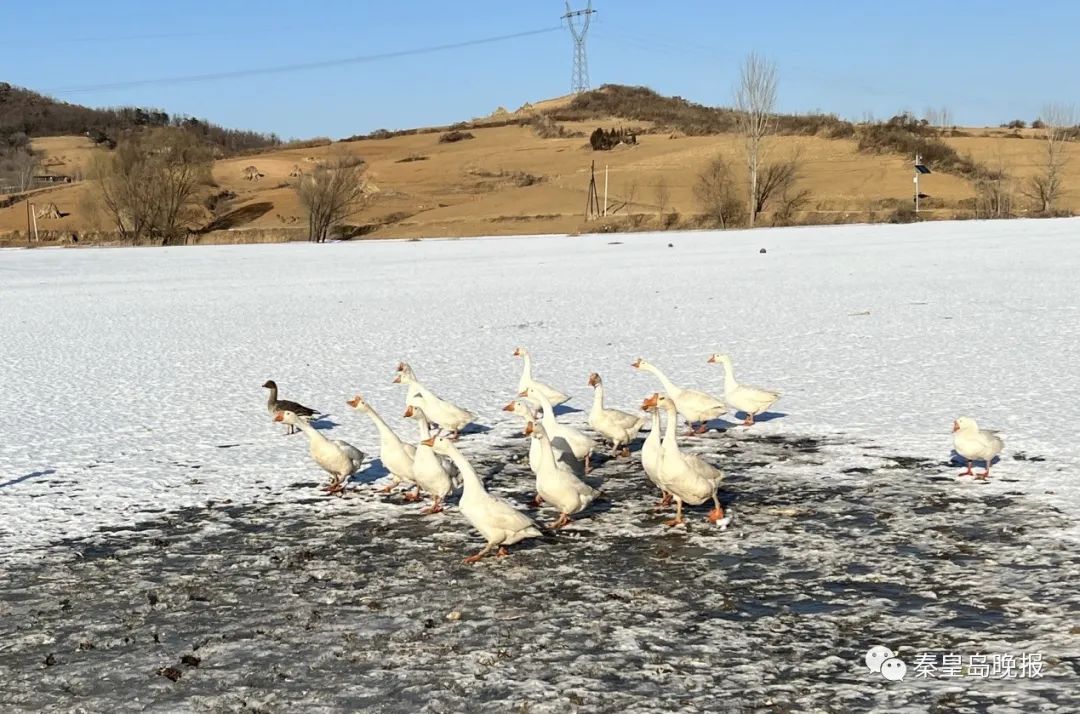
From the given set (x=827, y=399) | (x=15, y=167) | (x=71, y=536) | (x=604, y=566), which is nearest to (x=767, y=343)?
(x=827, y=399)

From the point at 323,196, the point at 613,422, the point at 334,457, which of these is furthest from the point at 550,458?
the point at 323,196

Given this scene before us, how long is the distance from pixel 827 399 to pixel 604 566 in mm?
5284

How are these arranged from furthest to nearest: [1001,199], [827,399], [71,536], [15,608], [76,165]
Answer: [76,165], [1001,199], [827,399], [71,536], [15,608]

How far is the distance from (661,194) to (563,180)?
43.5ft

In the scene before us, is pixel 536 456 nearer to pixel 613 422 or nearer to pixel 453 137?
pixel 613 422

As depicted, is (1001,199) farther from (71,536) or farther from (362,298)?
(71,536)

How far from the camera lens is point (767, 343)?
14.4m

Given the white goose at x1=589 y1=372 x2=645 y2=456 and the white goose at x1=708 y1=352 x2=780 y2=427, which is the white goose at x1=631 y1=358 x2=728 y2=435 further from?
the white goose at x1=589 y1=372 x2=645 y2=456

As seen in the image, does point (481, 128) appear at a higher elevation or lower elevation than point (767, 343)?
higher

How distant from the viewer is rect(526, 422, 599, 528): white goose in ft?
21.1

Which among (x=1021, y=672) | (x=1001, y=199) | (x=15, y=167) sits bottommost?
(x=1021, y=672)

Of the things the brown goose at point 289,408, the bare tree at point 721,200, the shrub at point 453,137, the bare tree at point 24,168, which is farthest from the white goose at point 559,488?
the bare tree at point 24,168

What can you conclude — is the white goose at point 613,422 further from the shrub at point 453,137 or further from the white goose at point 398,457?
the shrub at point 453,137

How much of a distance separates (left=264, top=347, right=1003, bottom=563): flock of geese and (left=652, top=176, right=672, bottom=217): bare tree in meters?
A: 59.3
